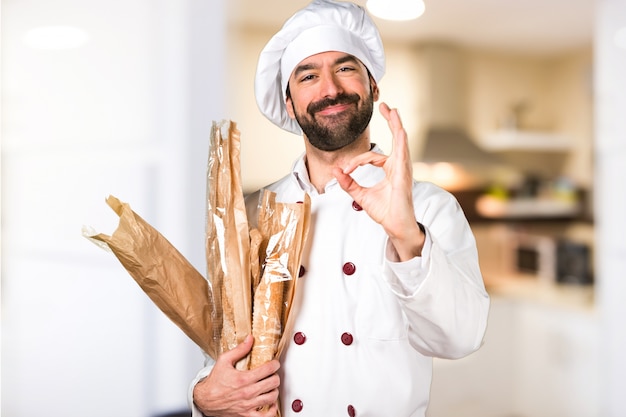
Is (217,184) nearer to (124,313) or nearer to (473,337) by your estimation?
(473,337)

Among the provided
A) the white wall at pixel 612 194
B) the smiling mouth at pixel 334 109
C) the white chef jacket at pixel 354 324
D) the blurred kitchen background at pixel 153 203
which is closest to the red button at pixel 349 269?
the white chef jacket at pixel 354 324

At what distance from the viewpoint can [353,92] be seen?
2.97 feet

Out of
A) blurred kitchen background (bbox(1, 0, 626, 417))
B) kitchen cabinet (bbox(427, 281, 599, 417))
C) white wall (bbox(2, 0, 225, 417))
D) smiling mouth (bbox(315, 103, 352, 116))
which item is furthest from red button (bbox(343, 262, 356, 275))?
kitchen cabinet (bbox(427, 281, 599, 417))

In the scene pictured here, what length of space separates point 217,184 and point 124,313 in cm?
104

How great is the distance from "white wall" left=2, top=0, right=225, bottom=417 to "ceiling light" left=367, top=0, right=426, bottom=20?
498 millimetres

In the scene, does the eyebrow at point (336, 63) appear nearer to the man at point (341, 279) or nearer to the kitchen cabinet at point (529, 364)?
the man at point (341, 279)

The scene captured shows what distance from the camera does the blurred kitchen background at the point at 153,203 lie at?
1680 mm

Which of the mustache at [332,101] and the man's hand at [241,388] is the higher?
the mustache at [332,101]

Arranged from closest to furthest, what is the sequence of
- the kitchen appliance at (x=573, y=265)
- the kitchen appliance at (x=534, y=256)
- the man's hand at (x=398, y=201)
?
the man's hand at (x=398, y=201), the kitchen appliance at (x=573, y=265), the kitchen appliance at (x=534, y=256)

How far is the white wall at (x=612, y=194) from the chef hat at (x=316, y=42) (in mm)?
1413

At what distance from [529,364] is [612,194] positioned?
3.63 ft

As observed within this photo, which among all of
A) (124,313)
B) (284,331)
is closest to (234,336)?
(284,331)

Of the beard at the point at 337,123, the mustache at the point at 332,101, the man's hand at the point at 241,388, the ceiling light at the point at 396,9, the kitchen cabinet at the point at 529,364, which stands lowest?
the kitchen cabinet at the point at 529,364

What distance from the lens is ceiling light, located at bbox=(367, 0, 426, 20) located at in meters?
1.34
